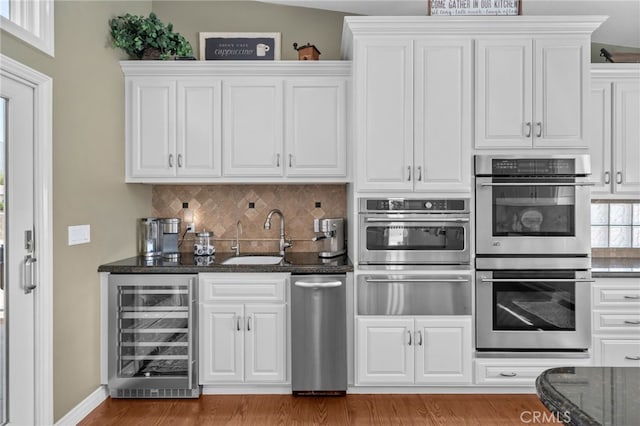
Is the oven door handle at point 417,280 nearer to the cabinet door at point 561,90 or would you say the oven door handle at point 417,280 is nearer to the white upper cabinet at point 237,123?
the white upper cabinet at point 237,123

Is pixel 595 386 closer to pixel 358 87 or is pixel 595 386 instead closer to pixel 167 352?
pixel 358 87

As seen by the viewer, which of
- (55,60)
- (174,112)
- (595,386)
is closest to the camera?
(595,386)

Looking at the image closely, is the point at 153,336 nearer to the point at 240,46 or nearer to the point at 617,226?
the point at 240,46

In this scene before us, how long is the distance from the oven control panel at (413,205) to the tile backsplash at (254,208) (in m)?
0.74

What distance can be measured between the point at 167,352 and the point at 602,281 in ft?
9.90

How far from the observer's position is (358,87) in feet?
9.38

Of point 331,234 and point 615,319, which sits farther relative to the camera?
point 331,234

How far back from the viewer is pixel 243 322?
2.85m

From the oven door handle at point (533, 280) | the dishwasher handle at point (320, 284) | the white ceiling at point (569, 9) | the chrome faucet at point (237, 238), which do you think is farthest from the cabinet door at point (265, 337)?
the white ceiling at point (569, 9)

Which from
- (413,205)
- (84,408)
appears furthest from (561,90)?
(84,408)

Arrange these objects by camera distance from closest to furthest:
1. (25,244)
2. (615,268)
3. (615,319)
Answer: (25,244) → (615,319) → (615,268)

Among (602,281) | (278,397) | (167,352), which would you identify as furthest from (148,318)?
(602,281)

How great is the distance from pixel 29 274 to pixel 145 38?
5.88 ft

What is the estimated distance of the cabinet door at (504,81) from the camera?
286 centimetres
